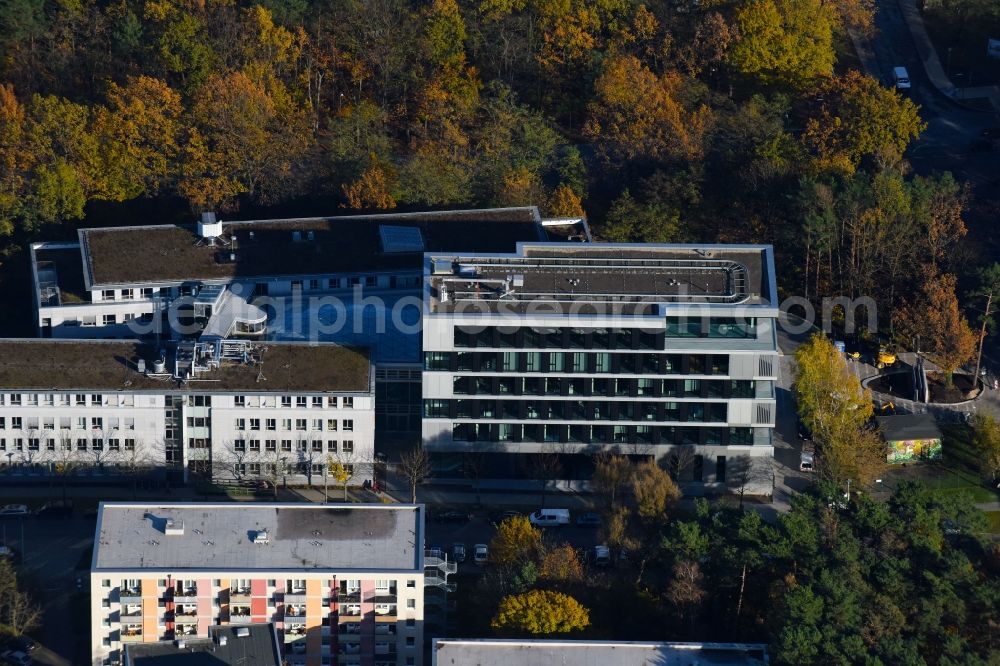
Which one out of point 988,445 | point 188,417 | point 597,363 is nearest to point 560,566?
point 597,363

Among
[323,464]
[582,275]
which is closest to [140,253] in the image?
[323,464]

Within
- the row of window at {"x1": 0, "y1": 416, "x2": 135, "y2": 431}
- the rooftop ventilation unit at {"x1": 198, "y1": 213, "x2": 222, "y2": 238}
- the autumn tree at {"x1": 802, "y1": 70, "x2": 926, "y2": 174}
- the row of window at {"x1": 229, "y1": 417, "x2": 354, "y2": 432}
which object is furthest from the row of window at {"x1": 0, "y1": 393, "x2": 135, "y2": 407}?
the autumn tree at {"x1": 802, "y1": 70, "x2": 926, "y2": 174}

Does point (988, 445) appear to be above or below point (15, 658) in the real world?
above

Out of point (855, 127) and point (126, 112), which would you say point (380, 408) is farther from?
point (855, 127)

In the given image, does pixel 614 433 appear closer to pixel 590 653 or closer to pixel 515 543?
pixel 515 543

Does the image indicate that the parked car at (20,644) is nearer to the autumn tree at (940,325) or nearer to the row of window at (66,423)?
the row of window at (66,423)

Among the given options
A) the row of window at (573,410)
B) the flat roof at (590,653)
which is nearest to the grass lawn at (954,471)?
the row of window at (573,410)
